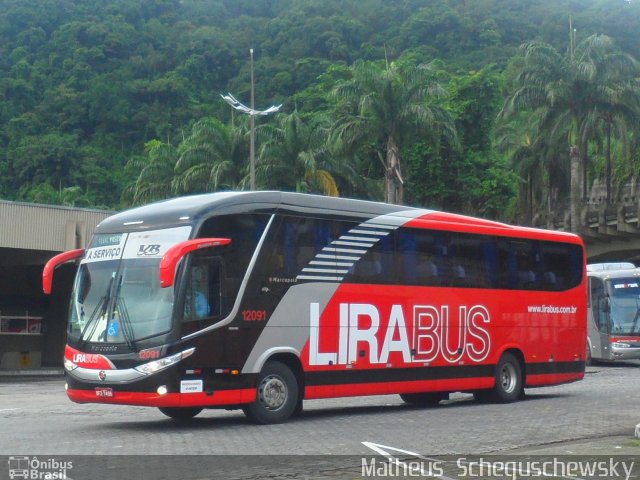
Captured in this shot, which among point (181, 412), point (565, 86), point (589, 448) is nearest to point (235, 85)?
point (565, 86)

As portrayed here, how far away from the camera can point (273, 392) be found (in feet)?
50.0

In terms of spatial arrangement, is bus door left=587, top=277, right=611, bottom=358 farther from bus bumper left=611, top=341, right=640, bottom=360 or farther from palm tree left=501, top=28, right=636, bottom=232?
palm tree left=501, top=28, right=636, bottom=232

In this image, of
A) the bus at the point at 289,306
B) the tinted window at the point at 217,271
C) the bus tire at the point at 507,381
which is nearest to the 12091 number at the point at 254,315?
the bus at the point at 289,306

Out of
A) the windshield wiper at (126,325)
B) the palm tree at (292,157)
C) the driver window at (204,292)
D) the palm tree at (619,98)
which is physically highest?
the palm tree at (619,98)

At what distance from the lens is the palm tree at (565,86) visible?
54844 mm

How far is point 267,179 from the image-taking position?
166 ft

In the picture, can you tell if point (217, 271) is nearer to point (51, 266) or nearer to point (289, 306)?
point (289, 306)

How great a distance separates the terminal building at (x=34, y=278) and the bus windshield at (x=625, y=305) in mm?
18312

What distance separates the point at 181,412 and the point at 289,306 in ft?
7.56

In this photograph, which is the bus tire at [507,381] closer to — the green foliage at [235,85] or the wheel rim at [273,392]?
the wheel rim at [273,392]

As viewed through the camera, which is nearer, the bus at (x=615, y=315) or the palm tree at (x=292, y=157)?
the bus at (x=615, y=315)

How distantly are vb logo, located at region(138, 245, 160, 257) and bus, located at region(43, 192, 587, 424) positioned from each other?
0.02 meters

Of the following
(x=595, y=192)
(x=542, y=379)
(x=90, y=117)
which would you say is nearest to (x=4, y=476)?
(x=542, y=379)

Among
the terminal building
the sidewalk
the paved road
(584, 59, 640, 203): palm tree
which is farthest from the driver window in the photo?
(584, 59, 640, 203): palm tree
